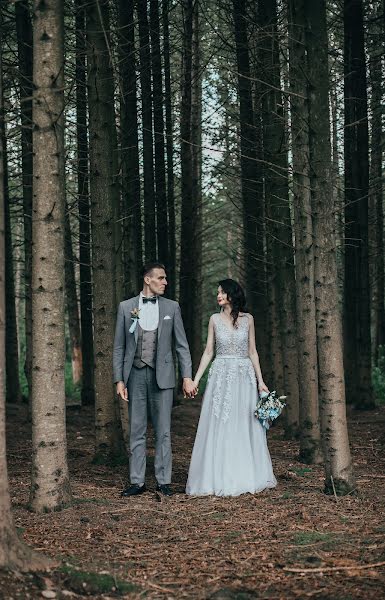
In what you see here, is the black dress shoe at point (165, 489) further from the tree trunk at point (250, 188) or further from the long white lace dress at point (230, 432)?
the tree trunk at point (250, 188)

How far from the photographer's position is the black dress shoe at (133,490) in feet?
30.0

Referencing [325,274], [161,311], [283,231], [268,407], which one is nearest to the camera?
[325,274]

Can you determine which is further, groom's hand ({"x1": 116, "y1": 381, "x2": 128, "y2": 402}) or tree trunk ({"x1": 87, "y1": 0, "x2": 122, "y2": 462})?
tree trunk ({"x1": 87, "y1": 0, "x2": 122, "y2": 462})

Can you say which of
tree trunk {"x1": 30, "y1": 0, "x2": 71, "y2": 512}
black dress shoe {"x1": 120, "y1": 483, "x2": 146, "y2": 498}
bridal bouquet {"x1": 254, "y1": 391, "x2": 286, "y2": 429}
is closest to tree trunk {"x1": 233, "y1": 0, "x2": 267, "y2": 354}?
bridal bouquet {"x1": 254, "y1": 391, "x2": 286, "y2": 429}

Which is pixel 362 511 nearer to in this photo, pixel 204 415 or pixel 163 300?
pixel 204 415

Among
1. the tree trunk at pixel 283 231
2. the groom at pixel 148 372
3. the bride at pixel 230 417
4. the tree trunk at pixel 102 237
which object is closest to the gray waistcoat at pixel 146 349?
the groom at pixel 148 372

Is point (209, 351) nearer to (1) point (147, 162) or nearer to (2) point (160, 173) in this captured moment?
(1) point (147, 162)

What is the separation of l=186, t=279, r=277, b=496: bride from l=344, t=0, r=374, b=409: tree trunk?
783cm

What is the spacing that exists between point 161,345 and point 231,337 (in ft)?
3.06

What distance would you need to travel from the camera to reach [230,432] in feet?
31.7

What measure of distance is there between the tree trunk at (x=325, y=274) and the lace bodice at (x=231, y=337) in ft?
4.50

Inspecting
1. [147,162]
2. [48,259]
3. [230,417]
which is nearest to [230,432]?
[230,417]

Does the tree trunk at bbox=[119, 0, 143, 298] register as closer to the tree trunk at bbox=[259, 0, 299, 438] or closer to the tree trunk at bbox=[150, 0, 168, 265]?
the tree trunk at bbox=[259, 0, 299, 438]

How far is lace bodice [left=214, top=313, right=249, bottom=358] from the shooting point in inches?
389
